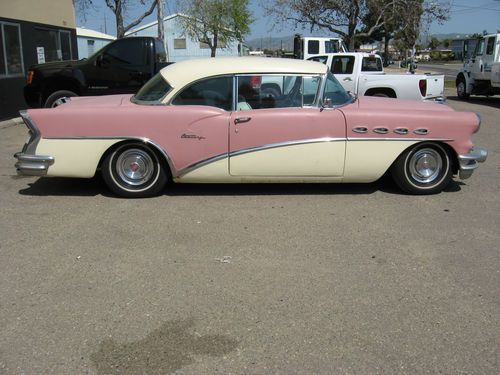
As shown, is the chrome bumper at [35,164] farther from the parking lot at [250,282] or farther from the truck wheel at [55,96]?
the truck wheel at [55,96]

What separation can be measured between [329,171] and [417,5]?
2622cm

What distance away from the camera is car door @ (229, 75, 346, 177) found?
17.9 feet

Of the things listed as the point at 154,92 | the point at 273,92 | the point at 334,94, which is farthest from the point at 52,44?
the point at 334,94

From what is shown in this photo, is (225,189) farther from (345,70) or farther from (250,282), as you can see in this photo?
(345,70)

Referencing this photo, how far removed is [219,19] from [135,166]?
40.8 m

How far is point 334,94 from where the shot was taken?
5750mm

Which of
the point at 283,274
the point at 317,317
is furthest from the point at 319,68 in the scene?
the point at 317,317

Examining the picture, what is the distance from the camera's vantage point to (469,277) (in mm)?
3820

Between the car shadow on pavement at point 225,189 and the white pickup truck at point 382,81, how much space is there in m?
6.04

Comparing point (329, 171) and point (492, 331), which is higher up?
point (329, 171)

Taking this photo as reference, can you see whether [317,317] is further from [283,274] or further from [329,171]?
[329,171]

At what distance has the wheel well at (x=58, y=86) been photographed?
1052 cm

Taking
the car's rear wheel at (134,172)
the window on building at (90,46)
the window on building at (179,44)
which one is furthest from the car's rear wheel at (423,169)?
the window on building at (179,44)

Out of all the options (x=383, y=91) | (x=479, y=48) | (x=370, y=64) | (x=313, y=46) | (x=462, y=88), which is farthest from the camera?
(x=313, y=46)
